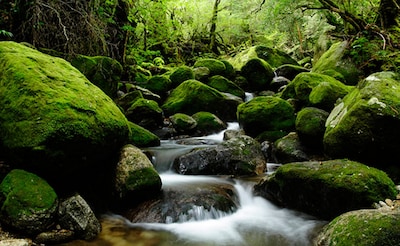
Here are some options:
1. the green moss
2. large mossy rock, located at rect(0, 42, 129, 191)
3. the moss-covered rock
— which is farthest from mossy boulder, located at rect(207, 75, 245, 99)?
the green moss

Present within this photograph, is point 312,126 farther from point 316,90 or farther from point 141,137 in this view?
point 141,137

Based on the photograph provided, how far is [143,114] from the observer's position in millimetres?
8766

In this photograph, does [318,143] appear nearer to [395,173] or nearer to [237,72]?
[395,173]

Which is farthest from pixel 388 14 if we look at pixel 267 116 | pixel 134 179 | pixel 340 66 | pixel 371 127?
pixel 134 179

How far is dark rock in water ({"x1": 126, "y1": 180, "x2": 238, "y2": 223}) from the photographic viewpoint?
434 cm

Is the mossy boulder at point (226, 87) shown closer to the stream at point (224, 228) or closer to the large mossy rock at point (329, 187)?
the stream at point (224, 228)

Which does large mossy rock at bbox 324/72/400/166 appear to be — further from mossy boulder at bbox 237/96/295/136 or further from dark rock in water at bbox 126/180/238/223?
mossy boulder at bbox 237/96/295/136

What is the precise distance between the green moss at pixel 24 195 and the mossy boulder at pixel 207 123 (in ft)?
18.7

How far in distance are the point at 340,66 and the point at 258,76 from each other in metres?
3.47

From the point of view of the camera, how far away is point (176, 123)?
8867mm

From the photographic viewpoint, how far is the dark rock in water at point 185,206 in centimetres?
434

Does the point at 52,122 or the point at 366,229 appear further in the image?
the point at 52,122

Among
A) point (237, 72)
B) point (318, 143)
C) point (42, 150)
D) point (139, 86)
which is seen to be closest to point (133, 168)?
point (42, 150)

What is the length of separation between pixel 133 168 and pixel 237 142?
255 cm
